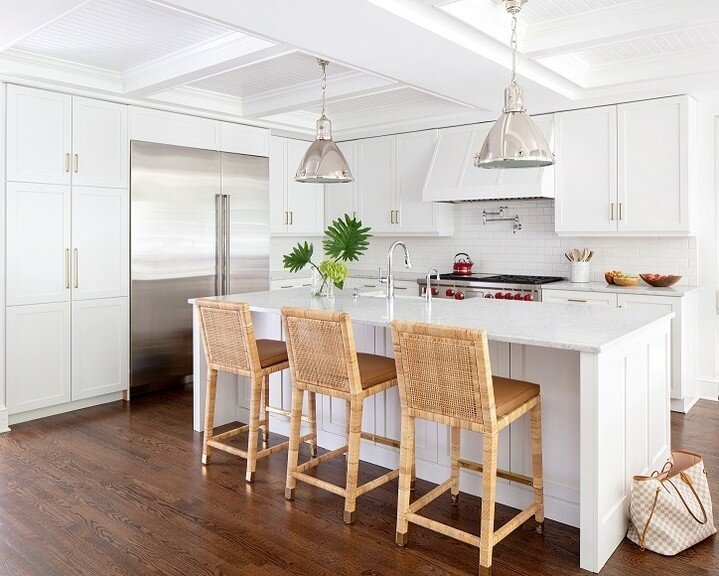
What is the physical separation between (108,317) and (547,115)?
4.11 metres

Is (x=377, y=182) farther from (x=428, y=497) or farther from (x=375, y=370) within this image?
(x=428, y=497)

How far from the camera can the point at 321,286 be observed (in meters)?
4.29

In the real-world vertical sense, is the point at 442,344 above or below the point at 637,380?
above

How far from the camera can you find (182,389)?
567cm

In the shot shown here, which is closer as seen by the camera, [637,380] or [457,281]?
[637,380]

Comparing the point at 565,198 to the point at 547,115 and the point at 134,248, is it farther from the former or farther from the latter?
the point at 134,248

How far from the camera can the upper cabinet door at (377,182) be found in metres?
6.77

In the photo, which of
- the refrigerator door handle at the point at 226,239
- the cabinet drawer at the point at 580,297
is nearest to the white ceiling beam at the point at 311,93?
the refrigerator door handle at the point at 226,239

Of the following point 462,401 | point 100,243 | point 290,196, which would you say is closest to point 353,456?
point 462,401

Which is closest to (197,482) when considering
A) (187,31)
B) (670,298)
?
(187,31)

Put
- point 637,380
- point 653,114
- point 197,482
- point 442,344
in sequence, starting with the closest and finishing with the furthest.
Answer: point 442,344
point 637,380
point 197,482
point 653,114

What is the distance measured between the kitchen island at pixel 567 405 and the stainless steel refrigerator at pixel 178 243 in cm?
186

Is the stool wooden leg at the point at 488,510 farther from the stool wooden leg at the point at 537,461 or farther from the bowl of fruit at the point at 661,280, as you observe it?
the bowl of fruit at the point at 661,280

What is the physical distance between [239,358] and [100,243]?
220 cm
